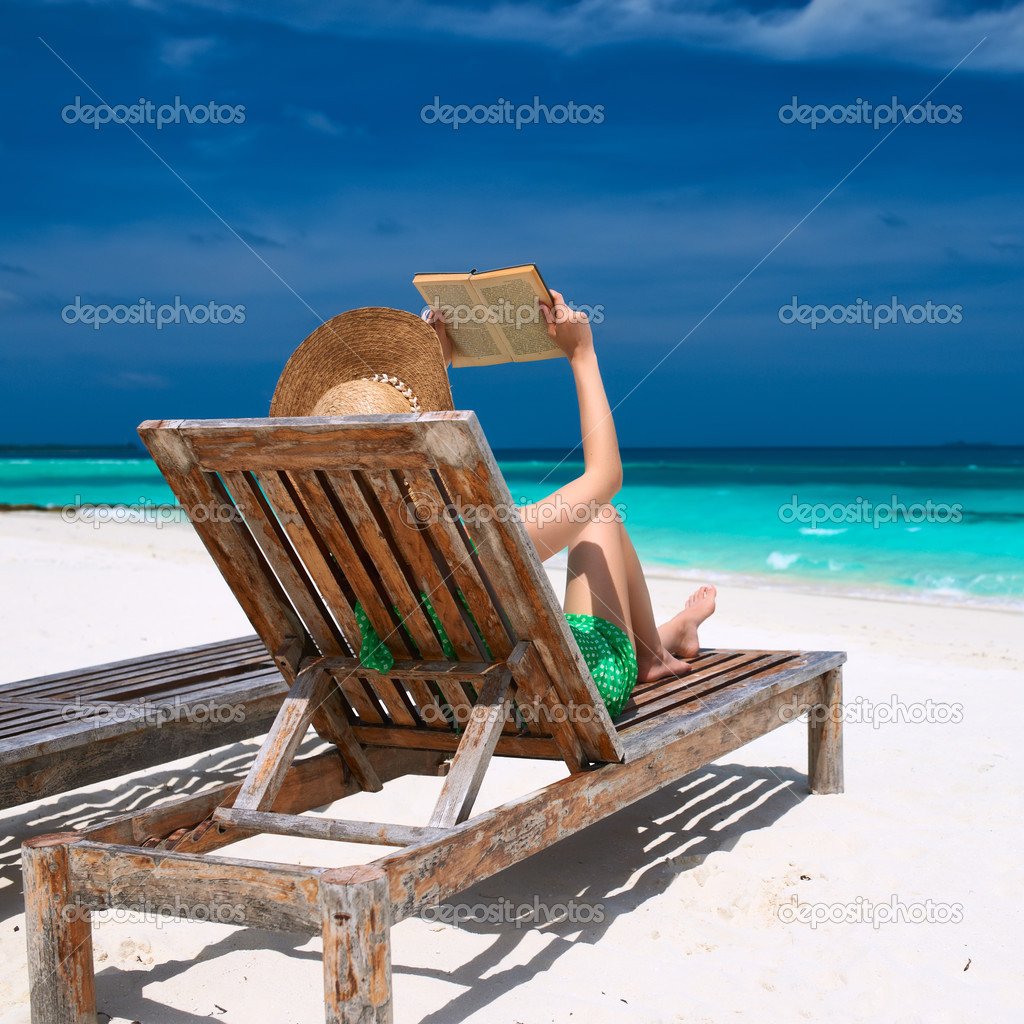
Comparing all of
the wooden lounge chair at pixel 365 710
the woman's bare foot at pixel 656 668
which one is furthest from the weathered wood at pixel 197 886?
the woman's bare foot at pixel 656 668

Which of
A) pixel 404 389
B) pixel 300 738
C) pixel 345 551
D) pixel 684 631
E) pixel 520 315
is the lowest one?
pixel 300 738

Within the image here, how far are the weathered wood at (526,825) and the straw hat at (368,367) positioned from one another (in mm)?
952

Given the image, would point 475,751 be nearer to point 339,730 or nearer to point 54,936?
point 339,730

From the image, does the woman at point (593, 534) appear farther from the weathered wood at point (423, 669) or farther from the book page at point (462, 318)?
the weathered wood at point (423, 669)

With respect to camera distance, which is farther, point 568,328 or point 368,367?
point 568,328

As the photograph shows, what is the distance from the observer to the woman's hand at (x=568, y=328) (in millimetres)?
2793

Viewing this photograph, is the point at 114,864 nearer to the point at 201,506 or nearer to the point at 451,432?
the point at 201,506

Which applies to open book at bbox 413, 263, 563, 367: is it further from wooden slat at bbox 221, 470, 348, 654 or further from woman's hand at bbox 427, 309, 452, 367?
wooden slat at bbox 221, 470, 348, 654

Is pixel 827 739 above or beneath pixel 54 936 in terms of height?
above

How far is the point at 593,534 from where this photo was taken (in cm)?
305

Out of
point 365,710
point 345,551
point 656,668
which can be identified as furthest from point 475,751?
point 656,668

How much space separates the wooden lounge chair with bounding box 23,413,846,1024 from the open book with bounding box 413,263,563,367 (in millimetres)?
687

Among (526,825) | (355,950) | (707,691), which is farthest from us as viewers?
(707,691)

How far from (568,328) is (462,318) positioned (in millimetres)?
298
